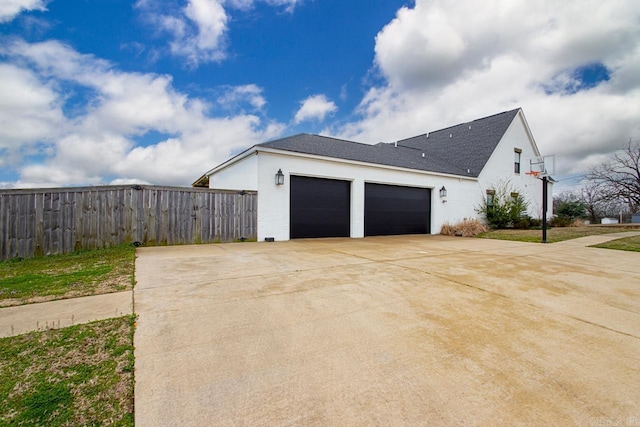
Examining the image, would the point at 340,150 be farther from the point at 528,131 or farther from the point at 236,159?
the point at 528,131

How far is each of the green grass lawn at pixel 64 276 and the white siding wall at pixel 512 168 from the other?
15759mm

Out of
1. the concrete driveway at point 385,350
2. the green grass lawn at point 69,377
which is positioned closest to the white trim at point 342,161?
the concrete driveway at point 385,350

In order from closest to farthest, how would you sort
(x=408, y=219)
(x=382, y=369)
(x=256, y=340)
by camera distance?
(x=382, y=369)
(x=256, y=340)
(x=408, y=219)

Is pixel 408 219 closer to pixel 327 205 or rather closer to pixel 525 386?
pixel 327 205

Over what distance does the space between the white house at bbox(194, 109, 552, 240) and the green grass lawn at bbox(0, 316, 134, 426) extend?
252 inches

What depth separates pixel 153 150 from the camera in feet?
57.0

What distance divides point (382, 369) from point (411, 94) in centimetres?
1333

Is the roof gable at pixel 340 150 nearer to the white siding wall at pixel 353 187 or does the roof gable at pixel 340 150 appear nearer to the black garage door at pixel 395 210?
the white siding wall at pixel 353 187

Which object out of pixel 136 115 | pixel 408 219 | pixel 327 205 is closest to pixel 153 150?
pixel 136 115

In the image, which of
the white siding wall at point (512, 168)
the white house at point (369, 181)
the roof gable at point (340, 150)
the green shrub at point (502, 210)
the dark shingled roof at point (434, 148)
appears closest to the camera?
the white house at point (369, 181)

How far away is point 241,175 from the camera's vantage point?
9500 mm

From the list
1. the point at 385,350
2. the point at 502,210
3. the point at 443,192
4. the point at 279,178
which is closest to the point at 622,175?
the point at 502,210

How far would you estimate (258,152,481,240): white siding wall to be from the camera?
329 inches

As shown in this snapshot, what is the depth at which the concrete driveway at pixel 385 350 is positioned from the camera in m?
1.31
